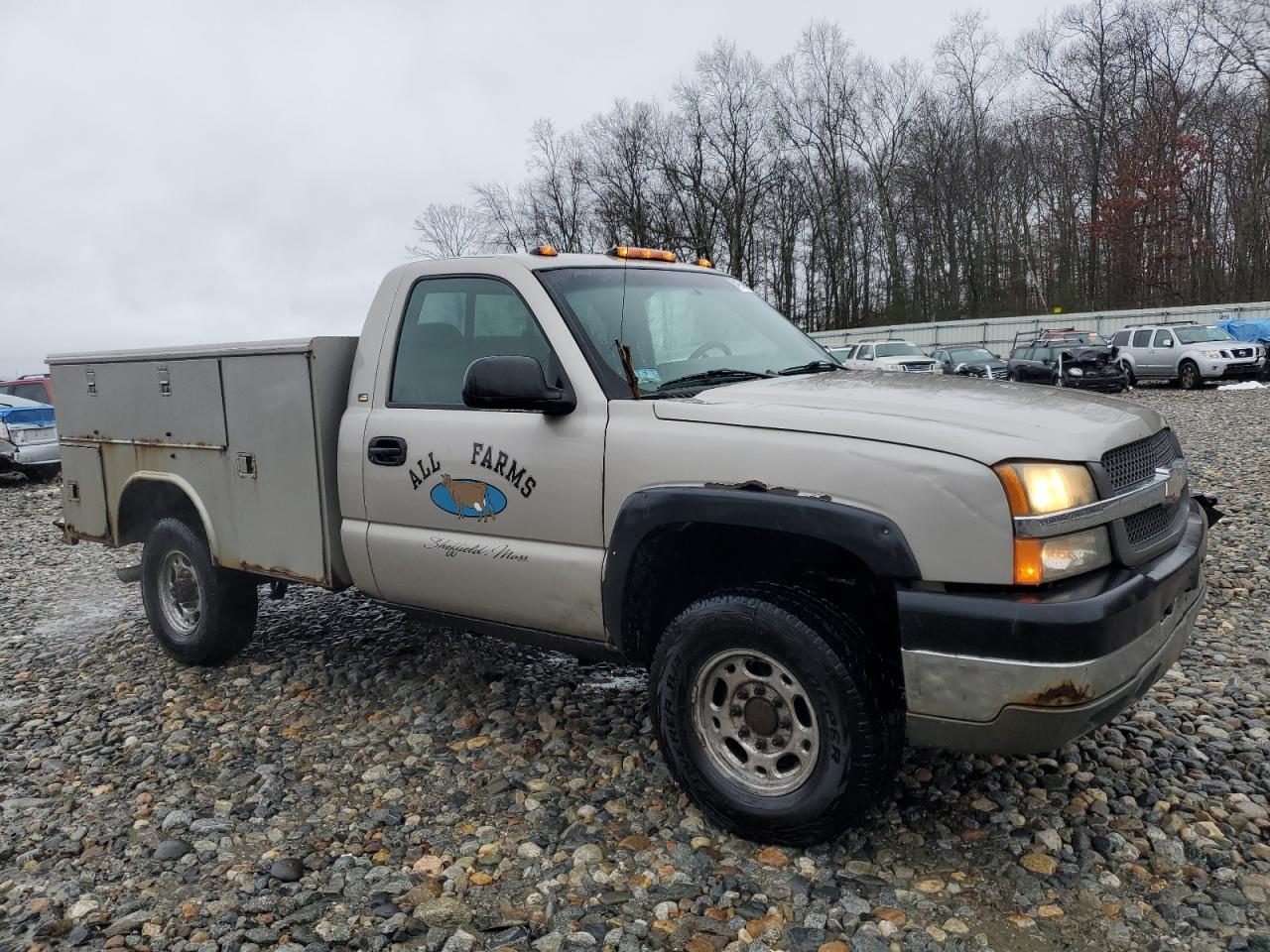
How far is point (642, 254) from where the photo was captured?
436 cm

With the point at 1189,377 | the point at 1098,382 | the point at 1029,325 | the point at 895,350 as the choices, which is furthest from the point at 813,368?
the point at 1029,325

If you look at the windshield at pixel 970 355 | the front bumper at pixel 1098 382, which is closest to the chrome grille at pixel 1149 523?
the front bumper at pixel 1098 382

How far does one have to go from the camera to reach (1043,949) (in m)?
2.64

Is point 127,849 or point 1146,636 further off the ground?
point 1146,636

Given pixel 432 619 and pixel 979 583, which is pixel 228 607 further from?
pixel 979 583

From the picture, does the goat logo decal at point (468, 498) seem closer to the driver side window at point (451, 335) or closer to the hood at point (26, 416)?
the driver side window at point (451, 335)

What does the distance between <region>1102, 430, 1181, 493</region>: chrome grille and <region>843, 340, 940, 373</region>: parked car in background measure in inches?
801

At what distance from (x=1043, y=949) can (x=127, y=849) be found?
3000mm

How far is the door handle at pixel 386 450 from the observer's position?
4.00 m

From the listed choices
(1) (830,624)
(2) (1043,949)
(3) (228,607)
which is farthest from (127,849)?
(2) (1043,949)

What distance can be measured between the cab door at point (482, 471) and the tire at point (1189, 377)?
80.5 ft

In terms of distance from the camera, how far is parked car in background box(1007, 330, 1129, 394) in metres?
24.3

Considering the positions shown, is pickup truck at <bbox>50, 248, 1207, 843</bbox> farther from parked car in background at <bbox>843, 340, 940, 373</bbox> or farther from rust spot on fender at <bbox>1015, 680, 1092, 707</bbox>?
parked car in background at <bbox>843, 340, 940, 373</bbox>

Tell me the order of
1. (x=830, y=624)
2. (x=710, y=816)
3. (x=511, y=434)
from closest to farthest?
1. (x=830, y=624)
2. (x=710, y=816)
3. (x=511, y=434)
